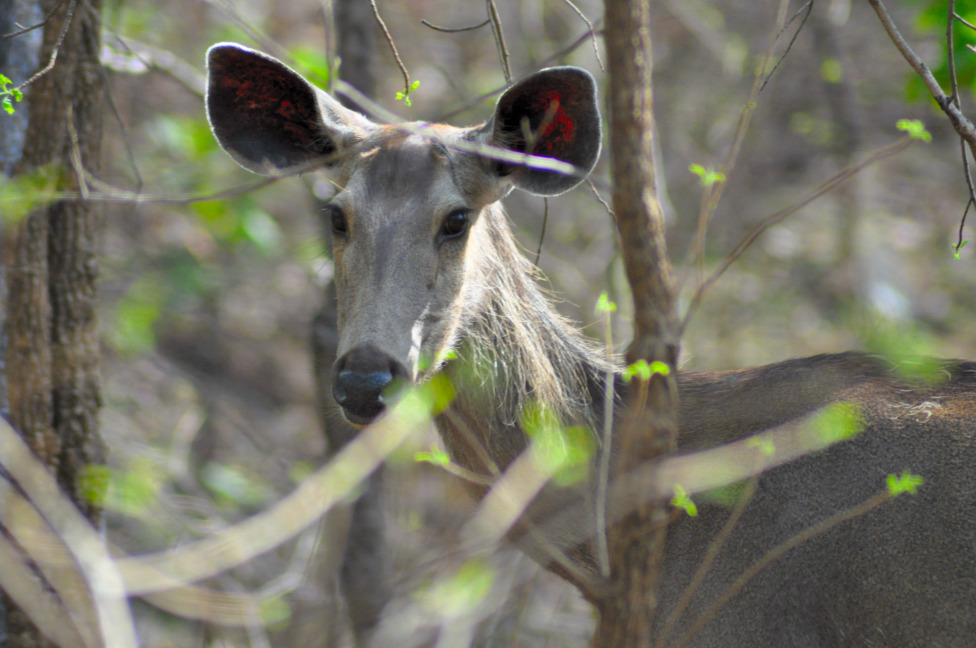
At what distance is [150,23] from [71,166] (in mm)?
5083

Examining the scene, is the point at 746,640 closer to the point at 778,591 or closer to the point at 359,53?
the point at 778,591

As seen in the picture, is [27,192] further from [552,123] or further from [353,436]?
[552,123]

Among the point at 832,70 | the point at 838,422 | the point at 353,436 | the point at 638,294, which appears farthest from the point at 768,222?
the point at 832,70

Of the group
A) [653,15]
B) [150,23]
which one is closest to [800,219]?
[653,15]

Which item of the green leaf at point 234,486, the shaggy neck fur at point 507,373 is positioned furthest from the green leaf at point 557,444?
the green leaf at point 234,486

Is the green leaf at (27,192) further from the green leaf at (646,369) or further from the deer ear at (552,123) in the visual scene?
the green leaf at (646,369)

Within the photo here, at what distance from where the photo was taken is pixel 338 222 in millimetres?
A: 4078

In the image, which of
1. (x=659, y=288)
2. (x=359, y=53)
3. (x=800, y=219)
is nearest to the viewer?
(x=659, y=288)

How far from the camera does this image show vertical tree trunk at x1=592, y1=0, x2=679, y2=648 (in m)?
2.57

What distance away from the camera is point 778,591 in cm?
356

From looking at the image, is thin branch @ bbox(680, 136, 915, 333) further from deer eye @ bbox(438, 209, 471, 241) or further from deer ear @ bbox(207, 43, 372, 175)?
deer ear @ bbox(207, 43, 372, 175)

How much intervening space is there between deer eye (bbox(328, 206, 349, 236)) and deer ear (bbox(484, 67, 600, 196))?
29.0 inches

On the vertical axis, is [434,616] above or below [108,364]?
below

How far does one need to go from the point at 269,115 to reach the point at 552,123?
1387mm
